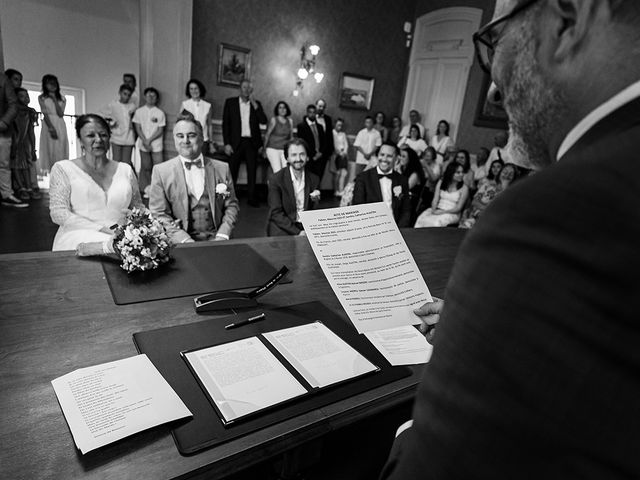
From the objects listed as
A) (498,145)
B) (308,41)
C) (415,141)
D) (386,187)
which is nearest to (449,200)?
(386,187)

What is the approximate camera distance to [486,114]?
7293 mm

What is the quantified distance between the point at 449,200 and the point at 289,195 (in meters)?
2.45

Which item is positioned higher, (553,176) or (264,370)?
(553,176)

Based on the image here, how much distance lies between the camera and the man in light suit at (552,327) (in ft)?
1.15

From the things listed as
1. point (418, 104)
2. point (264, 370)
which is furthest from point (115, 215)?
point (418, 104)

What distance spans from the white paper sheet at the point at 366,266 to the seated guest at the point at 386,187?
2679 mm

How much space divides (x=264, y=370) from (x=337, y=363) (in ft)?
0.67

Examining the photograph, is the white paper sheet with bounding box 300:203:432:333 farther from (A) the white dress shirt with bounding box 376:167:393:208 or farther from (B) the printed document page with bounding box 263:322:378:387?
(A) the white dress shirt with bounding box 376:167:393:208

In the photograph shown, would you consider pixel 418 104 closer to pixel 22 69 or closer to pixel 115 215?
pixel 115 215

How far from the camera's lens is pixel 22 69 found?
8.27 meters

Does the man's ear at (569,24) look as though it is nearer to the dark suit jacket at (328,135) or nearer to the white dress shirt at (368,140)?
the dark suit jacket at (328,135)

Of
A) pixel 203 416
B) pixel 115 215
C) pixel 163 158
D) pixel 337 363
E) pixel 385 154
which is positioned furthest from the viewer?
pixel 163 158

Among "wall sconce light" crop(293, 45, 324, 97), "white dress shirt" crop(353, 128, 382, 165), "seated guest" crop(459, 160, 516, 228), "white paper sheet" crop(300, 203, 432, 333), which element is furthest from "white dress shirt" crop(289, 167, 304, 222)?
"white dress shirt" crop(353, 128, 382, 165)

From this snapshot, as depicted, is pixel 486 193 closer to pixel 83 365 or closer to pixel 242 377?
pixel 242 377
